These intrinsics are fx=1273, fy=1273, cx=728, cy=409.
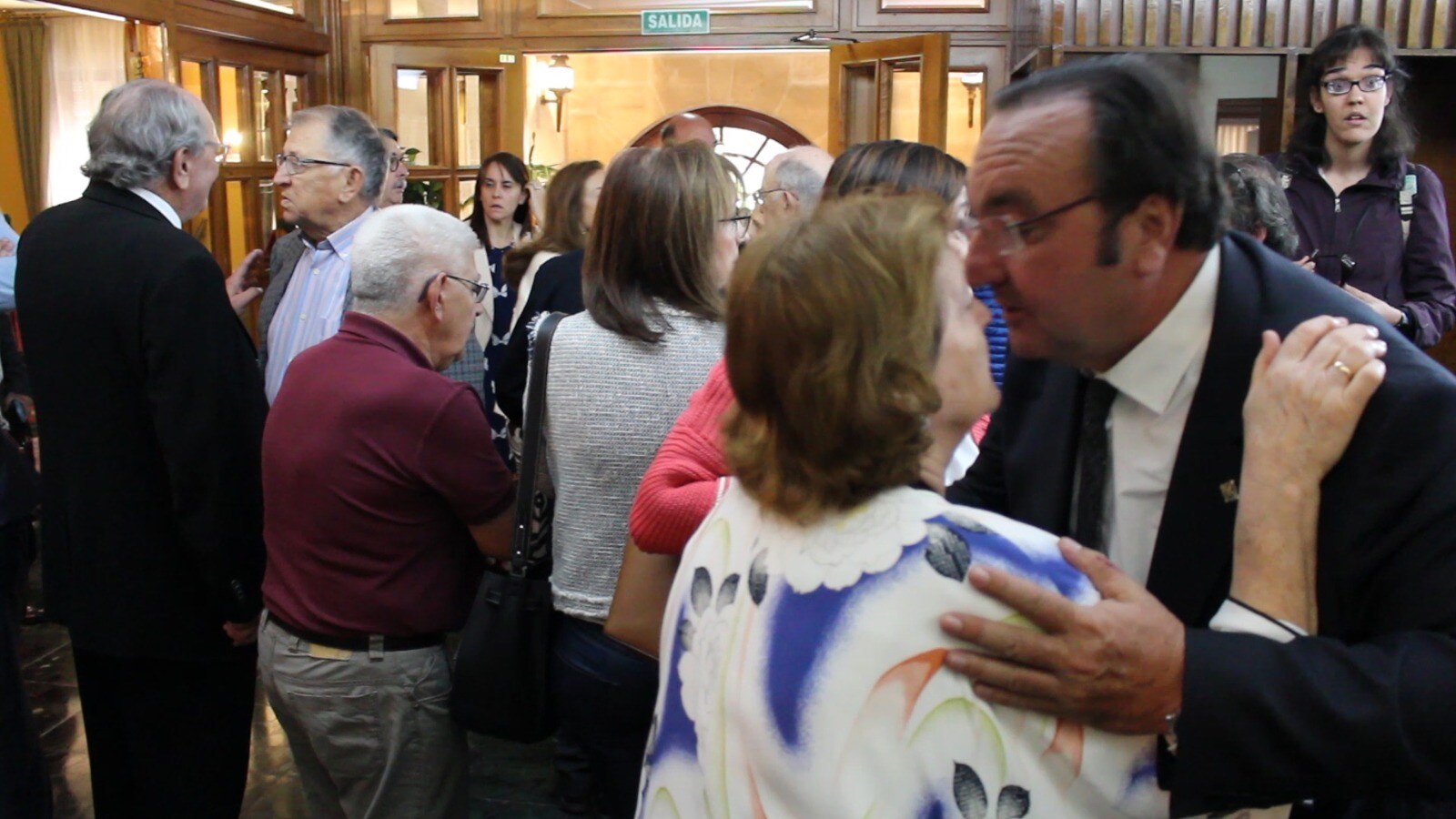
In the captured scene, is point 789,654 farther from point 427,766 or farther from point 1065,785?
point 427,766

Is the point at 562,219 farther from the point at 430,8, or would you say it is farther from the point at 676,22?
the point at 430,8

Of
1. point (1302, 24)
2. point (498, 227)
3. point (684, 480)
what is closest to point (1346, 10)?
point (1302, 24)

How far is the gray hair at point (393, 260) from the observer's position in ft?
7.98

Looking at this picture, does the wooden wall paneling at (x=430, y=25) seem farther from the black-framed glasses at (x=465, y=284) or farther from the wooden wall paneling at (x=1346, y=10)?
the black-framed glasses at (x=465, y=284)

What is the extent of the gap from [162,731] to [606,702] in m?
1.27

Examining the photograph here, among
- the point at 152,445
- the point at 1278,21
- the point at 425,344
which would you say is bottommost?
the point at 152,445

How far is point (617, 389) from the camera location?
2.32 m

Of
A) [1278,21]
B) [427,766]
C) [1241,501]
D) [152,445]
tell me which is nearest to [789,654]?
[1241,501]

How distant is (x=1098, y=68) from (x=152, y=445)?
85.7 inches

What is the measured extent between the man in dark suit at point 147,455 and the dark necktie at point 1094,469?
1878 millimetres

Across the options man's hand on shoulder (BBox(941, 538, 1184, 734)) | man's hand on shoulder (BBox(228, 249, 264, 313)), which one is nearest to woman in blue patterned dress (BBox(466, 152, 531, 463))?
man's hand on shoulder (BBox(228, 249, 264, 313))

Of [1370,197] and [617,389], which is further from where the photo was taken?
[1370,197]

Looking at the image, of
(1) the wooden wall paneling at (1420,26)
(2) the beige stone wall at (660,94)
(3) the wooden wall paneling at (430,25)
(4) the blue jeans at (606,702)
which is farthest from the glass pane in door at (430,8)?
(4) the blue jeans at (606,702)

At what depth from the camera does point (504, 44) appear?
8.10 m
